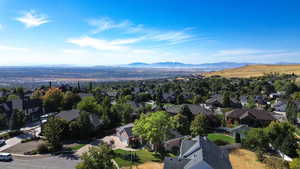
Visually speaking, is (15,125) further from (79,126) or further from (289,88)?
(289,88)

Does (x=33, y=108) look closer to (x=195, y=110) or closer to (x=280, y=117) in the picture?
(x=195, y=110)

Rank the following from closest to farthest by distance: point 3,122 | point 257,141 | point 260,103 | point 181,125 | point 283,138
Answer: point 283,138, point 257,141, point 181,125, point 3,122, point 260,103

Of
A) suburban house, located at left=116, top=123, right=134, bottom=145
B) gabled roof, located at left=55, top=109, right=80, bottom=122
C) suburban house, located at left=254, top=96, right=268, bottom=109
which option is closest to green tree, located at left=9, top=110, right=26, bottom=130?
gabled roof, located at left=55, top=109, right=80, bottom=122

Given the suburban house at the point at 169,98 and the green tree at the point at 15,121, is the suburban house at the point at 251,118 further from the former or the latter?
the green tree at the point at 15,121

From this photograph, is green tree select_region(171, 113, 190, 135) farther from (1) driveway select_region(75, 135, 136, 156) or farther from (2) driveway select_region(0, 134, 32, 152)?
(2) driveway select_region(0, 134, 32, 152)

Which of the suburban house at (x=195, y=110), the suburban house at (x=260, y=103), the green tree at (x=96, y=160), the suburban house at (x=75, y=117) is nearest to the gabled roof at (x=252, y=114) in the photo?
the suburban house at (x=195, y=110)

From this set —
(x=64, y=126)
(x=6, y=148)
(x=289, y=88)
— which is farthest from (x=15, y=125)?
(x=289, y=88)

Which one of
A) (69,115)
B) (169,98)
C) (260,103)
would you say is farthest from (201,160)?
(260,103)
